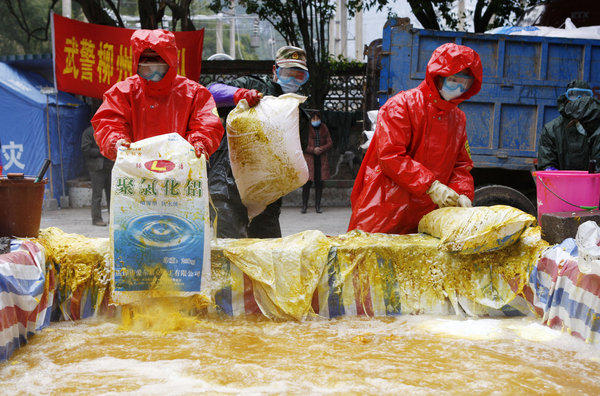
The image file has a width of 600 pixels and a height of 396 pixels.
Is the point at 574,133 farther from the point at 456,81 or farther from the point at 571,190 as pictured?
the point at 456,81

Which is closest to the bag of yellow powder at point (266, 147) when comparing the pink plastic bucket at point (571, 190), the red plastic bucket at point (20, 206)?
the red plastic bucket at point (20, 206)

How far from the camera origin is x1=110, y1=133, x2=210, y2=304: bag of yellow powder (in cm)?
278

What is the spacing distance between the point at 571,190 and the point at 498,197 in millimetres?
2881

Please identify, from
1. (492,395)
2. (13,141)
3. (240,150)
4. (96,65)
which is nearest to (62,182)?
(13,141)

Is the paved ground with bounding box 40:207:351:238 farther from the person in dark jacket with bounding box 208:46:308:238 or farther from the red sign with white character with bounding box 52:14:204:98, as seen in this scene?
the person in dark jacket with bounding box 208:46:308:238

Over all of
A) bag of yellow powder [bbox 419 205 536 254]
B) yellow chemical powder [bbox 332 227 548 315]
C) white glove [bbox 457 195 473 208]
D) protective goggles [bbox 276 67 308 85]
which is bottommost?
yellow chemical powder [bbox 332 227 548 315]

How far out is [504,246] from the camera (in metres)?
3.20

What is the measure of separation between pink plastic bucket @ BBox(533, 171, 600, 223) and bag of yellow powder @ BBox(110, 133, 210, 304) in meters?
1.84

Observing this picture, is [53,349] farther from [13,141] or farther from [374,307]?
[13,141]

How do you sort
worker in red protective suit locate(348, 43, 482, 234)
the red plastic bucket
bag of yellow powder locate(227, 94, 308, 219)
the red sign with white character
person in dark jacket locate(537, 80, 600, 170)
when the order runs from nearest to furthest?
the red plastic bucket < worker in red protective suit locate(348, 43, 482, 234) < bag of yellow powder locate(227, 94, 308, 219) < person in dark jacket locate(537, 80, 600, 170) < the red sign with white character

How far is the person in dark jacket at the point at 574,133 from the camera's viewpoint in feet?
17.4

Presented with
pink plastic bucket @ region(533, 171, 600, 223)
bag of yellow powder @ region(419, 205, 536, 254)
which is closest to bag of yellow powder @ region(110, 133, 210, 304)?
bag of yellow powder @ region(419, 205, 536, 254)

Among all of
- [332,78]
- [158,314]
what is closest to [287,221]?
[332,78]

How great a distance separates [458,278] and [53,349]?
199 cm
